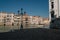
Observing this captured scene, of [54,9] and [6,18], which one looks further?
[6,18]

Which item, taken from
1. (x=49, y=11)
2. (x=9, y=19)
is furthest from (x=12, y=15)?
(x=49, y=11)

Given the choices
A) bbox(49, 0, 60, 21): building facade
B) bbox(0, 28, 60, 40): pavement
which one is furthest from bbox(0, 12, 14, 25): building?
bbox(0, 28, 60, 40): pavement

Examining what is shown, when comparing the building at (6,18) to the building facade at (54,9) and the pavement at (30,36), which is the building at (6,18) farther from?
the pavement at (30,36)

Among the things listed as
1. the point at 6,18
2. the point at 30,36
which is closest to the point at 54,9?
the point at 30,36

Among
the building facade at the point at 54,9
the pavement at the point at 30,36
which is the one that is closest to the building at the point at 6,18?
the building facade at the point at 54,9

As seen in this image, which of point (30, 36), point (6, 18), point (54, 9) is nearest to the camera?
point (30, 36)

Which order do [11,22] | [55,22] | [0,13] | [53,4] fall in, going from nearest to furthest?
1. [55,22]
2. [53,4]
3. [11,22]
4. [0,13]

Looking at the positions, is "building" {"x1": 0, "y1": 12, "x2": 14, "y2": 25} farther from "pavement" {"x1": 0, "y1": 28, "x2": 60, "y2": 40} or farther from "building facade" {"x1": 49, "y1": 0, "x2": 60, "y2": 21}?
"pavement" {"x1": 0, "y1": 28, "x2": 60, "y2": 40}

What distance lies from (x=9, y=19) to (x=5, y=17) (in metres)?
5.40

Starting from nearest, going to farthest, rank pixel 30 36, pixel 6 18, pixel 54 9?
pixel 30 36, pixel 54 9, pixel 6 18

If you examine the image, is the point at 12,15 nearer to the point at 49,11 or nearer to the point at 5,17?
the point at 5,17

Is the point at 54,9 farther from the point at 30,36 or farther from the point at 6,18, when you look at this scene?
the point at 6,18

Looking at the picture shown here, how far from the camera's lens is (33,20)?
14612 centimetres

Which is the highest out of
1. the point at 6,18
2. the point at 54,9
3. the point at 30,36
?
the point at 54,9
